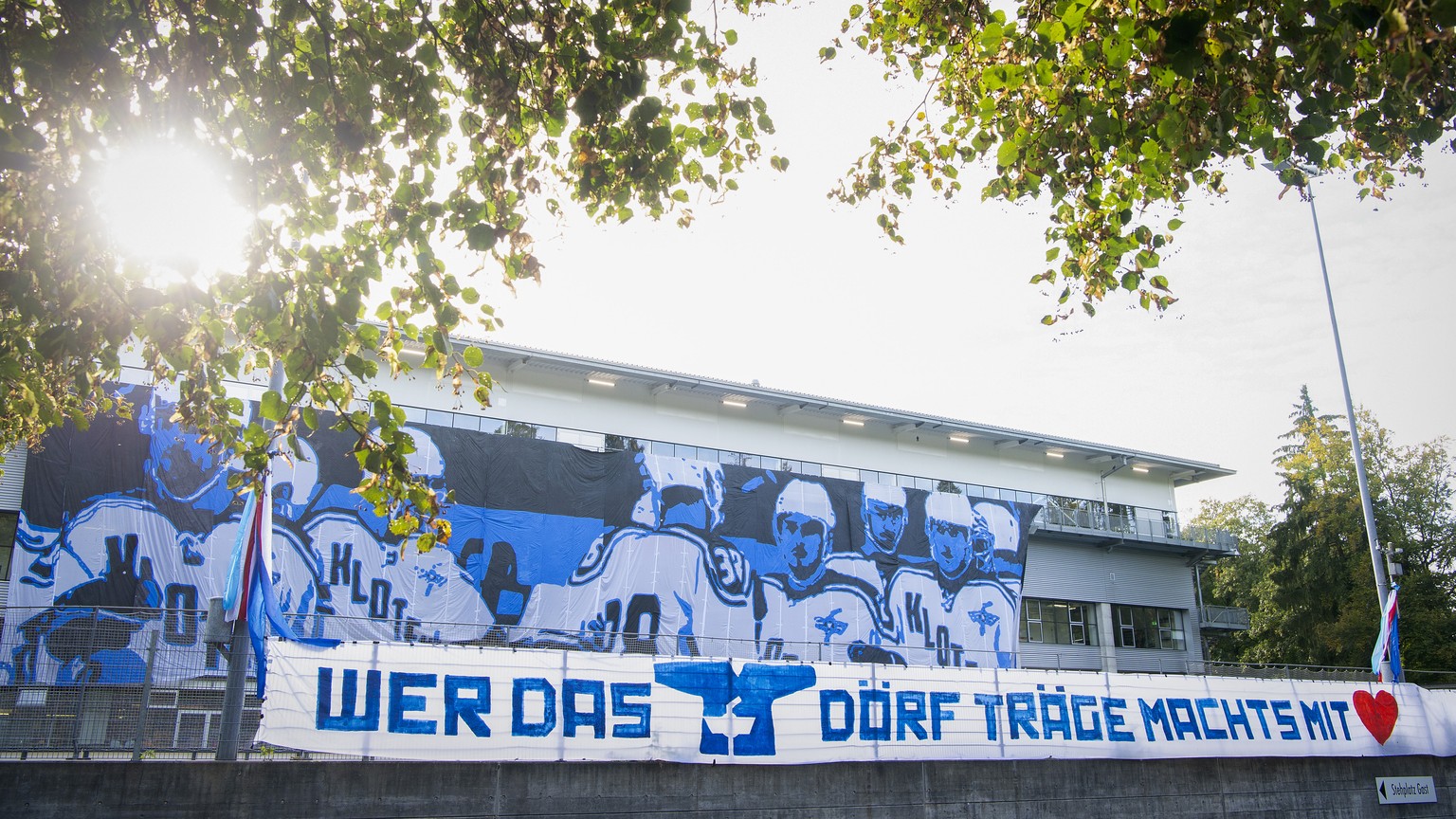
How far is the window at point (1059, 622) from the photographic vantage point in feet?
124

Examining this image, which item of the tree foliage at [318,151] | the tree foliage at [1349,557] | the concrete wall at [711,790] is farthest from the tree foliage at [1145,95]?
the tree foliage at [1349,557]

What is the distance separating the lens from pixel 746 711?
46.7ft

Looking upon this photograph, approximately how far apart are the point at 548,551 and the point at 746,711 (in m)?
12.6

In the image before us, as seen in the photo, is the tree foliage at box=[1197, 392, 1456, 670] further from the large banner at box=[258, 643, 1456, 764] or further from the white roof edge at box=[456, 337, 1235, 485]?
→ the large banner at box=[258, 643, 1456, 764]

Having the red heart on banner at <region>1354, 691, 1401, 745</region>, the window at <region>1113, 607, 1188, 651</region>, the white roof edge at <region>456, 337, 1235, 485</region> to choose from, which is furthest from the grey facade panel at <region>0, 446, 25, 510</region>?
the window at <region>1113, 607, 1188, 651</region>

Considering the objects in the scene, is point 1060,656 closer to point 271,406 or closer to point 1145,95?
point 1145,95

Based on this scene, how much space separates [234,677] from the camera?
38.3ft

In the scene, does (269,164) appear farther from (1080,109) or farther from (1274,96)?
(1274,96)

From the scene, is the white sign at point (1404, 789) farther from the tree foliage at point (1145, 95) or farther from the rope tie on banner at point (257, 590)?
the rope tie on banner at point (257, 590)

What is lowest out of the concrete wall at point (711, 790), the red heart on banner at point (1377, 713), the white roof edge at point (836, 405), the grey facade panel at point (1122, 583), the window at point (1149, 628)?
the concrete wall at point (711, 790)

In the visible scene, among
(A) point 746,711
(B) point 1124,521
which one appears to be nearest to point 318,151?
(A) point 746,711

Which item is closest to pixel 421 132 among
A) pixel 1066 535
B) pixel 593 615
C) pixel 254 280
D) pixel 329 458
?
pixel 254 280

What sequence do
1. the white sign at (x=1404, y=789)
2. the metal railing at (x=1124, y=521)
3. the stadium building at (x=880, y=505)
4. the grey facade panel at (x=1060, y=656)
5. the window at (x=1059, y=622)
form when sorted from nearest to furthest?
the white sign at (x=1404, y=789) < the stadium building at (x=880, y=505) < the grey facade panel at (x=1060, y=656) < the window at (x=1059, y=622) < the metal railing at (x=1124, y=521)

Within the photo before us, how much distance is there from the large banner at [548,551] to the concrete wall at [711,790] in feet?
7.57
